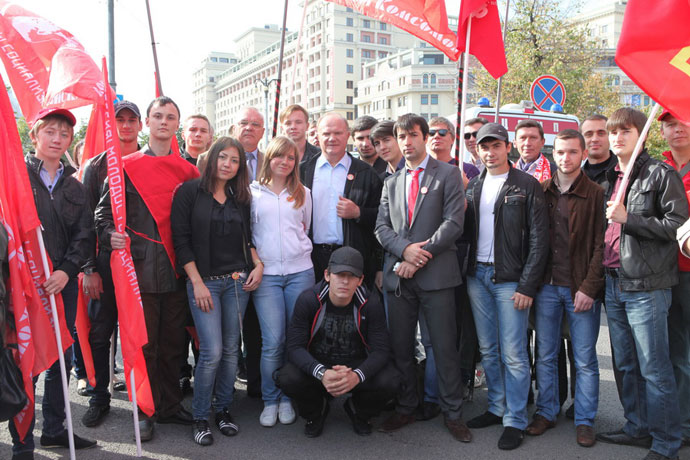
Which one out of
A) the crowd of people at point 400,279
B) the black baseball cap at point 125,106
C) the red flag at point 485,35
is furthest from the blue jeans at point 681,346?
the black baseball cap at point 125,106

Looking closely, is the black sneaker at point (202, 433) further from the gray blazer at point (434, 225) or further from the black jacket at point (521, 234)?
the black jacket at point (521, 234)

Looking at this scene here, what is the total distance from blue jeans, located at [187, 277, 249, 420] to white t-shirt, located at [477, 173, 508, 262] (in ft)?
6.07

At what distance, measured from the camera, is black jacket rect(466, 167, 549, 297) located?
408cm

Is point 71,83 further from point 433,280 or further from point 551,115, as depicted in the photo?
point 551,115

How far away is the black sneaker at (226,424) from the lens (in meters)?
4.25

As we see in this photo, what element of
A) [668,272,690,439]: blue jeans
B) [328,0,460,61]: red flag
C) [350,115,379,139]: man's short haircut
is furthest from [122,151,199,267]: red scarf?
[668,272,690,439]: blue jeans

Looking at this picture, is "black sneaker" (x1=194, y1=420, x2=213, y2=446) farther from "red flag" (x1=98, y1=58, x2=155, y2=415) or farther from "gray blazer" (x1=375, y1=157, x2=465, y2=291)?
"gray blazer" (x1=375, y1=157, x2=465, y2=291)

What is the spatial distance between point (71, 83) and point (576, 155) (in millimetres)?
3577

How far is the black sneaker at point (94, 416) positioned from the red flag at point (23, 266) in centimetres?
96

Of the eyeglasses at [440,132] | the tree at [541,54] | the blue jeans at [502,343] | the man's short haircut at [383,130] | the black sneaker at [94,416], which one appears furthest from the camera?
the tree at [541,54]

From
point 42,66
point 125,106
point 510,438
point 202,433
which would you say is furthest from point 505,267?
point 42,66

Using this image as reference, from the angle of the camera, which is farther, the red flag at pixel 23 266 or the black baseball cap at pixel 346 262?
the black baseball cap at pixel 346 262

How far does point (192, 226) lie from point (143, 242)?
0.38 m

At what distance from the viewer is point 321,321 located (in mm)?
4379
